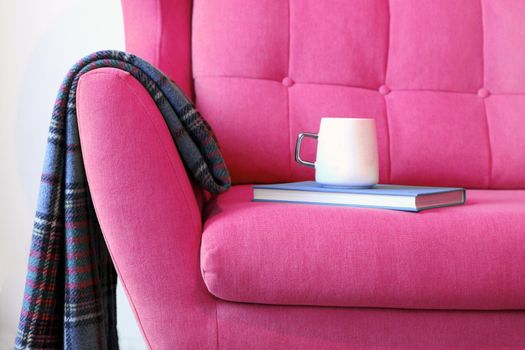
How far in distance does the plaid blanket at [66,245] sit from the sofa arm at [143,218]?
0.21ft

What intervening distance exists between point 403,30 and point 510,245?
2.61ft

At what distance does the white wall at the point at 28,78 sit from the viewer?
1.81 m

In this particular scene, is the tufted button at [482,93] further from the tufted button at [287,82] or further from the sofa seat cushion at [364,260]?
the sofa seat cushion at [364,260]

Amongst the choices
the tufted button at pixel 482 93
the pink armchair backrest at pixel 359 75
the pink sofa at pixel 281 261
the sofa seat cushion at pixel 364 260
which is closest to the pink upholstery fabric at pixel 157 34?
the pink armchair backrest at pixel 359 75

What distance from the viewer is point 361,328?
3.24ft

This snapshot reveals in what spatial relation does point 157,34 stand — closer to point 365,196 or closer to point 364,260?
point 365,196

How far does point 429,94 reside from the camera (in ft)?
5.26

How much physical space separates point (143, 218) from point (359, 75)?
83 cm

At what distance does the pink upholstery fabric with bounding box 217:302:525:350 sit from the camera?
97 centimetres

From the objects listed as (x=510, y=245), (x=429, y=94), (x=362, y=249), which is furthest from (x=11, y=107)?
(x=510, y=245)

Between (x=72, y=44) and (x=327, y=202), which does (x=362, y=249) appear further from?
(x=72, y=44)

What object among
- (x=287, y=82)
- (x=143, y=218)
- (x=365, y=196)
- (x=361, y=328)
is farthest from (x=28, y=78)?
(x=361, y=328)

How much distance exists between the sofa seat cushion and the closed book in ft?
0.15

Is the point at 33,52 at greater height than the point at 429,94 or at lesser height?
greater
